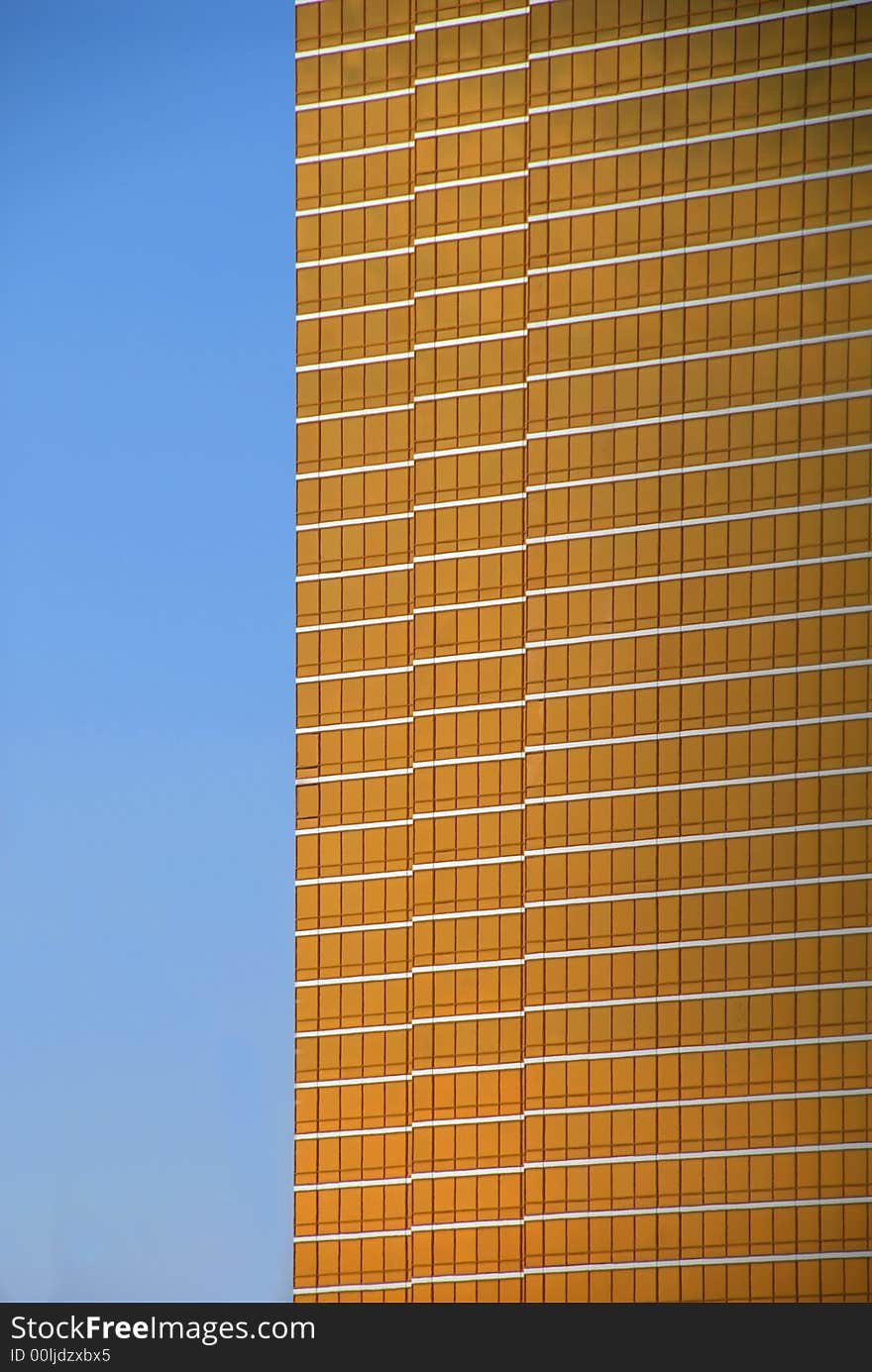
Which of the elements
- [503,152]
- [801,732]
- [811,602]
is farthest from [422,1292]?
[503,152]

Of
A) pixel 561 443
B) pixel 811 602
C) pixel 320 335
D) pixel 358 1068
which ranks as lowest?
pixel 358 1068

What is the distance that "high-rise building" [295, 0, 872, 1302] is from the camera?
38.6 ft

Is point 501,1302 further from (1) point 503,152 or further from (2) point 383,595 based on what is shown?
(1) point 503,152

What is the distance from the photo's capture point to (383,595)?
12.5m

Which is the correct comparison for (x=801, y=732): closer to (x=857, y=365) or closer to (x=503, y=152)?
(x=857, y=365)

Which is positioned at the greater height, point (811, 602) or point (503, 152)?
point (503, 152)

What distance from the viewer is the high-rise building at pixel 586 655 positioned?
1176cm

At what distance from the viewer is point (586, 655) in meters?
12.2

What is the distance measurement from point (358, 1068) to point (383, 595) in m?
3.11

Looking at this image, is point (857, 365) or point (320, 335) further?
point (320, 335)
